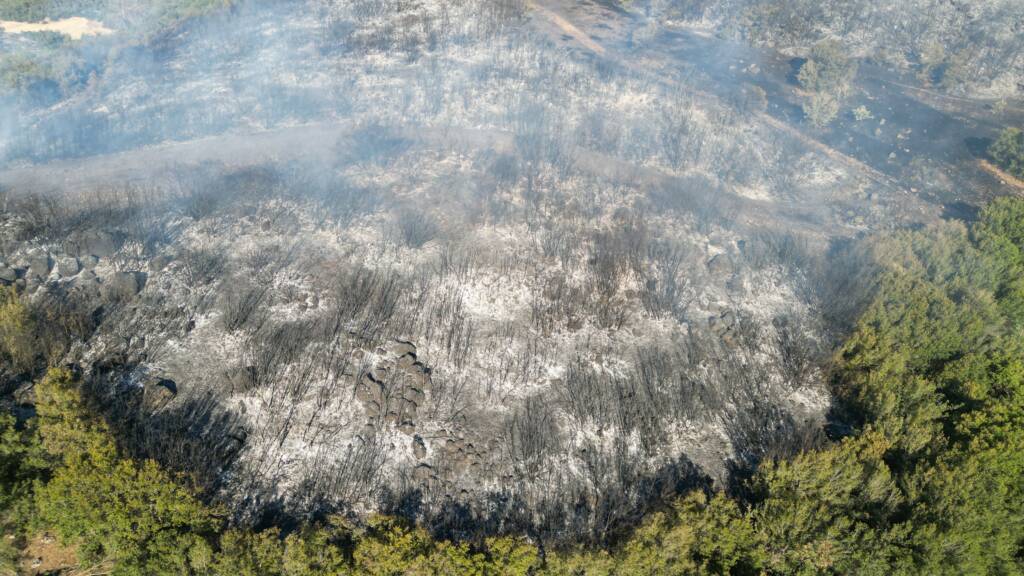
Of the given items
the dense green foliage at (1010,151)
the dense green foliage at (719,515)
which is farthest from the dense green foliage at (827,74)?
the dense green foliage at (719,515)

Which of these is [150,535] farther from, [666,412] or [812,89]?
[812,89]

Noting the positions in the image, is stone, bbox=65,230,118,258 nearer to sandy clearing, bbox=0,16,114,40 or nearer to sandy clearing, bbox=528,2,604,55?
sandy clearing, bbox=0,16,114,40

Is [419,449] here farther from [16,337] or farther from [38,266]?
[38,266]

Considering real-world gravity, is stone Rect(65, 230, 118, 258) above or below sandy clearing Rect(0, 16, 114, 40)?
below

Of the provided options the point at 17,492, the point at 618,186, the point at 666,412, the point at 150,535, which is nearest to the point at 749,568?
the point at 666,412

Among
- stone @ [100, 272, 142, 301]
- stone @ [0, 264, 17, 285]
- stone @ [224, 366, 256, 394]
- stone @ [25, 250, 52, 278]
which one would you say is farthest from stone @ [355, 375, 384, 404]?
stone @ [0, 264, 17, 285]

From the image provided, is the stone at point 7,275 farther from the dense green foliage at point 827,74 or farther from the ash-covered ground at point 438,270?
the dense green foliage at point 827,74
